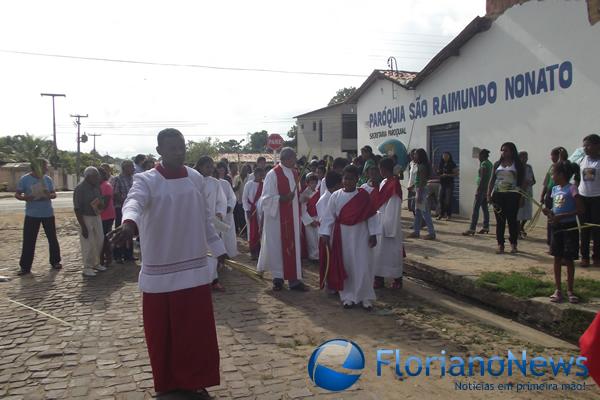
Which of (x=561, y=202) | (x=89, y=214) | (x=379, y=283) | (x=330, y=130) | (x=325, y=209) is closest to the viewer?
(x=561, y=202)

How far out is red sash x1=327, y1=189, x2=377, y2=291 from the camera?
5.83 metres

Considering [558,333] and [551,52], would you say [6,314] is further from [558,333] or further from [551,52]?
[551,52]

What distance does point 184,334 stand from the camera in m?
3.56

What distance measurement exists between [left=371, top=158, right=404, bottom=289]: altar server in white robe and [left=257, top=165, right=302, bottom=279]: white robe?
1.14 m

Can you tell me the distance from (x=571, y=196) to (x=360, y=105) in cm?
1490

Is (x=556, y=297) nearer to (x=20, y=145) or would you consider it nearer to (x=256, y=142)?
(x=20, y=145)

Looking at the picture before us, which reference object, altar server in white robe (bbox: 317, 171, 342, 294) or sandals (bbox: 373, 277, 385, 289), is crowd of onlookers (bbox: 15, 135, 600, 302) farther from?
sandals (bbox: 373, 277, 385, 289)

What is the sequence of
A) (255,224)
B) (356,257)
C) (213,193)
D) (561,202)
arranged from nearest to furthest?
(561,202), (356,257), (213,193), (255,224)

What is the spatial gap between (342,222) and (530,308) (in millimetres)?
2330

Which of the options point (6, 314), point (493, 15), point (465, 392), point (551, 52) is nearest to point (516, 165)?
point (551, 52)

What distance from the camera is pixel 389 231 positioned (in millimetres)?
6758

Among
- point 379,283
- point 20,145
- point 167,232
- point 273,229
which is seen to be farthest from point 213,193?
point 20,145

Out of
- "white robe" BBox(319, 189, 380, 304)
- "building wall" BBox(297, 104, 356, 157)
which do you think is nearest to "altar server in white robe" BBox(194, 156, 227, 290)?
"white robe" BBox(319, 189, 380, 304)

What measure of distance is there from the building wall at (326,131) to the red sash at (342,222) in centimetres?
3288
